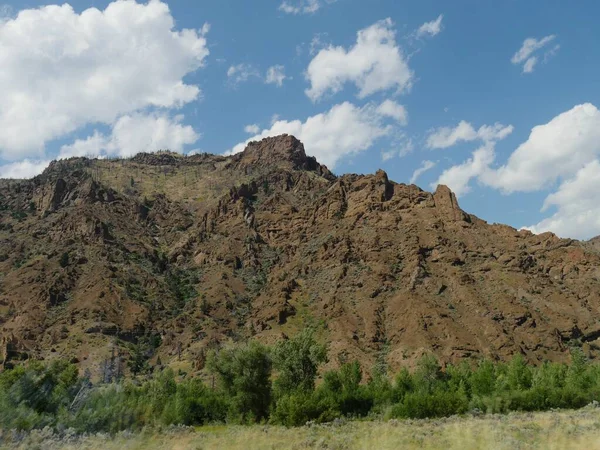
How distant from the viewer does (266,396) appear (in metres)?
55.7

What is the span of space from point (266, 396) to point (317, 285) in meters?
95.2

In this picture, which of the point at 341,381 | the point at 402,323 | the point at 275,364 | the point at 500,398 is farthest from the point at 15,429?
the point at 402,323

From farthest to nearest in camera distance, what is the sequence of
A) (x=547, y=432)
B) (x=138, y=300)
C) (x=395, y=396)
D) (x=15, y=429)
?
(x=138, y=300) → (x=395, y=396) → (x=547, y=432) → (x=15, y=429)

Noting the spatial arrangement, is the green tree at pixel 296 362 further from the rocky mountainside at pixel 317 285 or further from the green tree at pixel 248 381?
the rocky mountainside at pixel 317 285

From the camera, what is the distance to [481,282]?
137 meters

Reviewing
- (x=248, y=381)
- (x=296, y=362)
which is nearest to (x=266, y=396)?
(x=248, y=381)

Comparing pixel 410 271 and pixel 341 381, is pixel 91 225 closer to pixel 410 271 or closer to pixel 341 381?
pixel 410 271

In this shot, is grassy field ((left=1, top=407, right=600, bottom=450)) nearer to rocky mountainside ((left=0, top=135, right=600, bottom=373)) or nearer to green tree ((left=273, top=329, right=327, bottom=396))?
green tree ((left=273, top=329, right=327, bottom=396))

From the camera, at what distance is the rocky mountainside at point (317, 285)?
12100cm

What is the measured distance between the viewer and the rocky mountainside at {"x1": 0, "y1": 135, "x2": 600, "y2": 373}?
4764 inches

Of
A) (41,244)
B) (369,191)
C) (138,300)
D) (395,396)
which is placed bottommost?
(395,396)

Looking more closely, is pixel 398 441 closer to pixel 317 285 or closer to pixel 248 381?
pixel 248 381

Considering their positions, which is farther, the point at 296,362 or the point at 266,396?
the point at 296,362

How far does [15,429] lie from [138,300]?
433ft
